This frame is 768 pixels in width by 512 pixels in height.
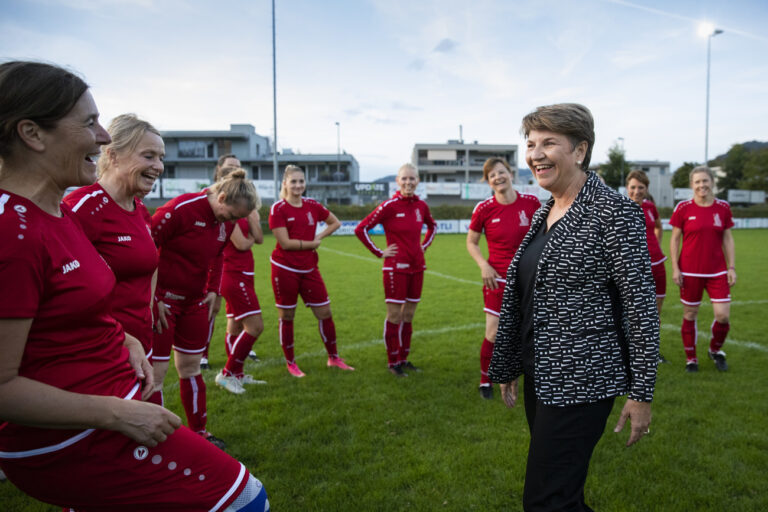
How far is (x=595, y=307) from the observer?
2.10 meters

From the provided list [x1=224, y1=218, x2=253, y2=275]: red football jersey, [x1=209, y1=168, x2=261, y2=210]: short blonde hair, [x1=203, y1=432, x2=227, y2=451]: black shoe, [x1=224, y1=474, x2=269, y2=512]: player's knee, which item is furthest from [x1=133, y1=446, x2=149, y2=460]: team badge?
[x1=224, y1=218, x2=253, y2=275]: red football jersey

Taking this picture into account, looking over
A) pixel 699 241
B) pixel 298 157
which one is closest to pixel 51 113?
pixel 699 241

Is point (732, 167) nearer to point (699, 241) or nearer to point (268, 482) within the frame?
point (699, 241)

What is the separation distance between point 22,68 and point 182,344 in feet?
9.39

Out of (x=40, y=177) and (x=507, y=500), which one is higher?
(x=40, y=177)

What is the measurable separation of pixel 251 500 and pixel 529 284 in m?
1.51

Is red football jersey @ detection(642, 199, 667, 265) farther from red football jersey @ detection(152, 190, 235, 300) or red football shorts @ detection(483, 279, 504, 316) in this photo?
red football jersey @ detection(152, 190, 235, 300)

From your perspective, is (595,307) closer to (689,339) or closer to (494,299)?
(494,299)

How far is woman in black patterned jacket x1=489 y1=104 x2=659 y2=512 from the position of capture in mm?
2014

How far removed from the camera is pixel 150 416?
4.85 ft

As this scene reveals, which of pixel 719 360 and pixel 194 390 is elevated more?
pixel 194 390

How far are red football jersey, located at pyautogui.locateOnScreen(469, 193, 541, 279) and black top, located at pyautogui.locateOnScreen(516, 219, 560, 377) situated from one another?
2.70 meters

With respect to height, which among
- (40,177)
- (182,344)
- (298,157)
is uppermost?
(298,157)

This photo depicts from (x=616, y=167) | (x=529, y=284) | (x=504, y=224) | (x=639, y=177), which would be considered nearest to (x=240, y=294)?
(x=504, y=224)
